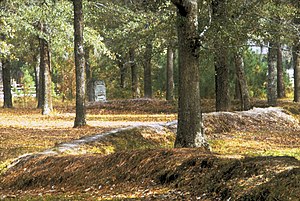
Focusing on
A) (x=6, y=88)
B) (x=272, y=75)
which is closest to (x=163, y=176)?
(x=272, y=75)

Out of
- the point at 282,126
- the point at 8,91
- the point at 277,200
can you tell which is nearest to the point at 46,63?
the point at 8,91

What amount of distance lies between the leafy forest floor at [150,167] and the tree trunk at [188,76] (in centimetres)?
69

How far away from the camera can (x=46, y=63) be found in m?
22.5

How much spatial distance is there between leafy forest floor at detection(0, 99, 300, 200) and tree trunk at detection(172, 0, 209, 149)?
2.25ft

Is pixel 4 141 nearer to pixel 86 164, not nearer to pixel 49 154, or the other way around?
pixel 49 154

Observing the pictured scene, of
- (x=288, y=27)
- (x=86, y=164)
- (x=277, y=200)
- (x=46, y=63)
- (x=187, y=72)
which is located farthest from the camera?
(x=46, y=63)

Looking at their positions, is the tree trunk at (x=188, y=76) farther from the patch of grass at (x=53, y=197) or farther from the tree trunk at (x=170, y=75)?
the tree trunk at (x=170, y=75)

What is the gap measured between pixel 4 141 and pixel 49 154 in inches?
174

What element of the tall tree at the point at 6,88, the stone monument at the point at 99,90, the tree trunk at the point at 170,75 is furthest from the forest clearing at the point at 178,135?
the tall tree at the point at 6,88

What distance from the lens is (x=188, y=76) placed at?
8367 millimetres

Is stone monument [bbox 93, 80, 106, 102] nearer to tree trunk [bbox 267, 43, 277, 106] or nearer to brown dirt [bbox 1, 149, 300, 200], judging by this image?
tree trunk [bbox 267, 43, 277, 106]

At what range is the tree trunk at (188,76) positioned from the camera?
8352 millimetres

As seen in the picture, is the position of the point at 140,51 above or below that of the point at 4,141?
above

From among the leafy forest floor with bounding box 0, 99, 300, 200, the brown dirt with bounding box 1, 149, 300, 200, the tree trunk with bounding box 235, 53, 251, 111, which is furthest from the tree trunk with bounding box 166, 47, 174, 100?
the brown dirt with bounding box 1, 149, 300, 200
